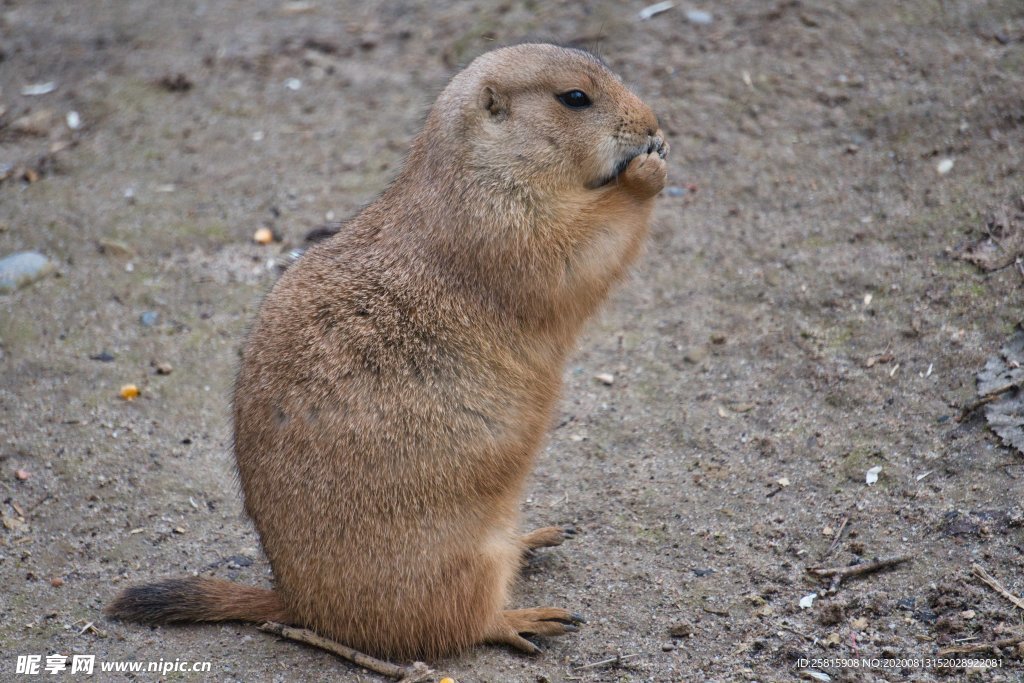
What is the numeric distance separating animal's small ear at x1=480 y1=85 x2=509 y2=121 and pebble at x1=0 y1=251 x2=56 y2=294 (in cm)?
385

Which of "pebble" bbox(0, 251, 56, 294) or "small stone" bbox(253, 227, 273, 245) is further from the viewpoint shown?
"small stone" bbox(253, 227, 273, 245)

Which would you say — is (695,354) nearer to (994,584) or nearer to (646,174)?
(646,174)

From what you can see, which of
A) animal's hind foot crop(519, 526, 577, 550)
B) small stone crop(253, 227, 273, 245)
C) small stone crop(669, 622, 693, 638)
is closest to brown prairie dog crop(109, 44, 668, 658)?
animal's hind foot crop(519, 526, 577, 550)

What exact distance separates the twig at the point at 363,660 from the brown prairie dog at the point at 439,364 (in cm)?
6

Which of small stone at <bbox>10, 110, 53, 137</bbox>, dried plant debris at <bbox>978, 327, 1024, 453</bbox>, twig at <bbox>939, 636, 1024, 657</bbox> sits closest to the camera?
twig at <bbox>939, 636, 1024, 657</bbox>

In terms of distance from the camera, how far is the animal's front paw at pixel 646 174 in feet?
15.1

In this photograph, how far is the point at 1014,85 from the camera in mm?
6738

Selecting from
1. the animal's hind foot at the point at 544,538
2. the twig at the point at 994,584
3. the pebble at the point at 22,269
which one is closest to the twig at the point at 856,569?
the twig at the point at 994,584

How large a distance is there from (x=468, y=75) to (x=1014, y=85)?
154 inches

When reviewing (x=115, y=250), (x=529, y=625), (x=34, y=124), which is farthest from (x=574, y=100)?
(x=34, y=124)

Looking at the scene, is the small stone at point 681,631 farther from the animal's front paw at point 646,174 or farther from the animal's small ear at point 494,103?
the animal's small ear at point 494,103

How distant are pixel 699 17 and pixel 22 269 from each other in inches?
206

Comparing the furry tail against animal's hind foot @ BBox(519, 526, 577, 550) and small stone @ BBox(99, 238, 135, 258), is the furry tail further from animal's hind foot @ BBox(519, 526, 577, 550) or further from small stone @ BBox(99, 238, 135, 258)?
small stone @ BBox(99, 238, 135, 258)

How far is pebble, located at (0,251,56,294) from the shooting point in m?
6.98
